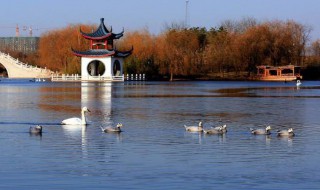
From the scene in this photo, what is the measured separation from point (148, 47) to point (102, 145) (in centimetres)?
6807

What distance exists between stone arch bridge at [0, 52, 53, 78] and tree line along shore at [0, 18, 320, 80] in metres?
1.17

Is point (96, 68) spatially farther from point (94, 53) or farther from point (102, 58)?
point (102, 58)

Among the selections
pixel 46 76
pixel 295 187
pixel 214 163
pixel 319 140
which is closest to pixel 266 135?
pixel 319 140

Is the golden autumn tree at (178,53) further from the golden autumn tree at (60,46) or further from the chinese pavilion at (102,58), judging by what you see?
the golden autumn tree at (60,46)

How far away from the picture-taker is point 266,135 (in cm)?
1916

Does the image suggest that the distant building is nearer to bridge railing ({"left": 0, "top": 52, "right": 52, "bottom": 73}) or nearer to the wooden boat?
bridge railing ({"left": 0, "top": 52, "right": 52, "bottom": 73})

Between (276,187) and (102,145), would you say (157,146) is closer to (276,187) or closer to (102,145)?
(102,145)

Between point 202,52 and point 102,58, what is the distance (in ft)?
50.7

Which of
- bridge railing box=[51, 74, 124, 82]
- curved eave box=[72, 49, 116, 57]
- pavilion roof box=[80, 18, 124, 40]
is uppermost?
pavilion roof box=[80, 18, 124, 40]

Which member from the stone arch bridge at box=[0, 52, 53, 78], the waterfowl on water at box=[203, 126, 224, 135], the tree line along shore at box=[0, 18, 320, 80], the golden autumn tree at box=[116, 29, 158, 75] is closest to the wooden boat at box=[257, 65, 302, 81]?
→ the tree line along shore at box=[0, 18, 320, 80]

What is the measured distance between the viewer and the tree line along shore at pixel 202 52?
80938mm

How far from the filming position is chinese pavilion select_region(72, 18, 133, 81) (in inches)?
2913

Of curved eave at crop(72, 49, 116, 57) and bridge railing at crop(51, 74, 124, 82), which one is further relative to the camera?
bridge railing at crop(51, 74, 124, 82)

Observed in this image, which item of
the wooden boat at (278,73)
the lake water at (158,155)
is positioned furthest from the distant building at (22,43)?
the lake water at (158,155)
